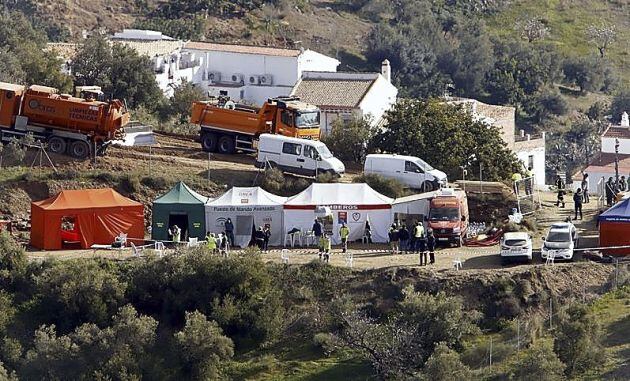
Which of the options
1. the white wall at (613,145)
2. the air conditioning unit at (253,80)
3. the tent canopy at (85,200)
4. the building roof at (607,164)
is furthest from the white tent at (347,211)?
the air conditioning unit at (253,80)

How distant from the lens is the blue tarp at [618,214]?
49062mm

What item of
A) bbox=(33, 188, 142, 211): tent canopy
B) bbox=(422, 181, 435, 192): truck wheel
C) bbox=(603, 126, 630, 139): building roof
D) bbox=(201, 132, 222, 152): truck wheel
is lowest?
bbox=(33, 188, 142, 211): tent canopy

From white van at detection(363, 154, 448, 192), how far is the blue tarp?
6.77 metres

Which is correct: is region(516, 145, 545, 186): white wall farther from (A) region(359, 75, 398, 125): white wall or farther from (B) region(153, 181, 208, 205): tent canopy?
(B) region(153, 181, 208, 205): tent canopy

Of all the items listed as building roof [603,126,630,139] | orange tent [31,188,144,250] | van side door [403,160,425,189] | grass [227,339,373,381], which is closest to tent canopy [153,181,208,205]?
orange tent [31,188,144,250]

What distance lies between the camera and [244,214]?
51.7 metres

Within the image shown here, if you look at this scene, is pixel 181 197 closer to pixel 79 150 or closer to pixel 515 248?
pixel 79 150

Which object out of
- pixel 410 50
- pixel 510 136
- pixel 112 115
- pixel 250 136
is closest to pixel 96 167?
pixel 112 115

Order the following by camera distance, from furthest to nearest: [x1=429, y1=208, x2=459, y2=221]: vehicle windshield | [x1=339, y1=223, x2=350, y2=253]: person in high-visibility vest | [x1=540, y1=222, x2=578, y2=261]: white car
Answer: [x1=429, y1=208, x2=459, y2=221]: vehicle windshield → [x1=339, y1=223, x2=350, y2=253]: person in high-visibility vest → [x1=540, y1=222, x2=578, y2=261]: white car

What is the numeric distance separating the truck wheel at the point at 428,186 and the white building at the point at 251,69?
2375cm

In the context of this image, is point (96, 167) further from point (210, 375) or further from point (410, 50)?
point (410, 50)

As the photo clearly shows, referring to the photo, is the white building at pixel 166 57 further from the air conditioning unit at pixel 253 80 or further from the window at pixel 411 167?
the window at pixel 411 167

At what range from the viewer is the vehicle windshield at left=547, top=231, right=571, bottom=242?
48.9 m

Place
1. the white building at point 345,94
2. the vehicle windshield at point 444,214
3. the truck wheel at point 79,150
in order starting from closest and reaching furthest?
the vehicle windshield at point 444,214, the truck wheel at point 79,150, the white building at point 345,94
